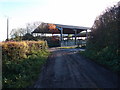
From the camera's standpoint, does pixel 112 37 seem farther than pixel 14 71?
Yes

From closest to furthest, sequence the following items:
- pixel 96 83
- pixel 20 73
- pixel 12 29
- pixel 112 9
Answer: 1. pixel 96 83
2. pixel 20 73
3. pixel 112 9
4. pixel 12 29

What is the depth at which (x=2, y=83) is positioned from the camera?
429 cm

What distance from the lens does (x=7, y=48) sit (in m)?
6.24

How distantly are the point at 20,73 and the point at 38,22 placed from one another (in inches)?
1022

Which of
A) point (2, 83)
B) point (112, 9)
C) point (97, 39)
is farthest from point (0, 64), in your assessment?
point (97, 39)

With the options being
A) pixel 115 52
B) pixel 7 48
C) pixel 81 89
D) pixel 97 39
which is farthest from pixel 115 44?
pixel 7 48

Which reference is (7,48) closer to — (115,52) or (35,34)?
(115,52)

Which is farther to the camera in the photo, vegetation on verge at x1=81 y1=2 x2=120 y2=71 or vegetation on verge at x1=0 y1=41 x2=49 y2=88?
vegetation on verge at x1=81 y1=2 x2=120 y2=71

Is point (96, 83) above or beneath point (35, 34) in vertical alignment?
beneath

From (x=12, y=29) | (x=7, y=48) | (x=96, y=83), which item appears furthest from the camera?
(x=12, y=29)

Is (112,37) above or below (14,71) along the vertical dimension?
above

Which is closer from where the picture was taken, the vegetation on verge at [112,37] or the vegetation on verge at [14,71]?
the vegetation on verge at [14,71]

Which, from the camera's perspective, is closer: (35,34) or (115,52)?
(115,52)

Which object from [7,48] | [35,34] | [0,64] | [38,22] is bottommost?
[0,64]
